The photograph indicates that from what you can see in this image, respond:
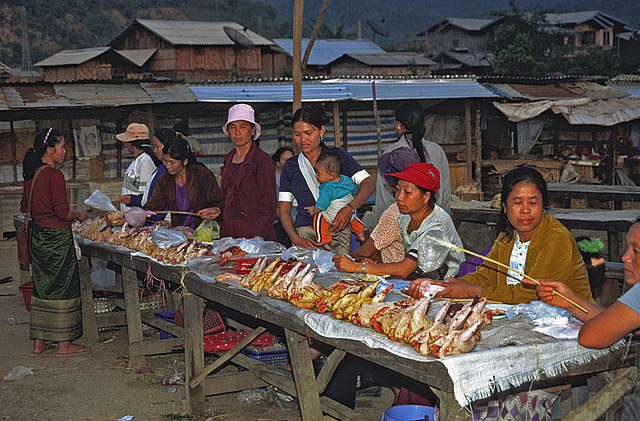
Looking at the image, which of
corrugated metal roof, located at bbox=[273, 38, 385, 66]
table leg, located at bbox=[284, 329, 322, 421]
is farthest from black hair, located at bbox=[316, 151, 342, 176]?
corrugated metal roof, located at bbox=[273, 38, 385, 66]

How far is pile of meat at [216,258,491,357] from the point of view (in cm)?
227

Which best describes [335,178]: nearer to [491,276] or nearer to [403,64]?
[491,276]

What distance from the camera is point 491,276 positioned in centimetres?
319

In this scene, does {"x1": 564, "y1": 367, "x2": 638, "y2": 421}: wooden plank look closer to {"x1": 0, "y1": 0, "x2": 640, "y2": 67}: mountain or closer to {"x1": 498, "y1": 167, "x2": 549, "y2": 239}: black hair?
{"x1": 498, "y1": 167, "x2": 549, "y2": 239}: black hair

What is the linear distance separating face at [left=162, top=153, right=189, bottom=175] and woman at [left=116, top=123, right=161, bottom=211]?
79cm

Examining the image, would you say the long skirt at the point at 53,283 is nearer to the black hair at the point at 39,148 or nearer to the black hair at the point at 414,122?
the black hair at the point at 39,148

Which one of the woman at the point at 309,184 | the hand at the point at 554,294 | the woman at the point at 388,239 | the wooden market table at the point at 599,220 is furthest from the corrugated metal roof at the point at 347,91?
the hand at the point at 554,294

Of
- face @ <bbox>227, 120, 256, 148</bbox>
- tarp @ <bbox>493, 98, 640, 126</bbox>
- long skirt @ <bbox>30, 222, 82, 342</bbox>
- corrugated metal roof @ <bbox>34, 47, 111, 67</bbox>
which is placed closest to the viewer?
face @ <bbox>227, 120, 256, 148</bbox>

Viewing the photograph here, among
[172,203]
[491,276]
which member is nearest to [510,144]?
[172,203]

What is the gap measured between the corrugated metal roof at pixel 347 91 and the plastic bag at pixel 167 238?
22.3 feet

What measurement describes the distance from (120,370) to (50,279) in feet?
3.44

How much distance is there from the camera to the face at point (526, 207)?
9.51 feet

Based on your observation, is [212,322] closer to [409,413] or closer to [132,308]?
[132,308]

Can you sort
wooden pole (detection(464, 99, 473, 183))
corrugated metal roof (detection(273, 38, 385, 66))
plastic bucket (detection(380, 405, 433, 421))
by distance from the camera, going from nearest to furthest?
plastic bucket (detection(380, 405, 433, 421)) → wooden pole (detection(464, 99, 473, 183)) → corrugated metal roof (detection(273, 38, 385, 66))
